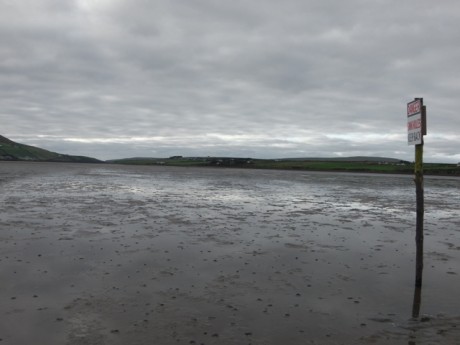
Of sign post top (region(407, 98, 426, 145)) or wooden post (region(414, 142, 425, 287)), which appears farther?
wooden post (region(414, 142, 425, 287))

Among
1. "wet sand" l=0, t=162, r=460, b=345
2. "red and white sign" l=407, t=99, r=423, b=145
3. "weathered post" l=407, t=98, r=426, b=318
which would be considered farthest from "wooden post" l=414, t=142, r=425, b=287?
"wet sand" l=0, t=162, r=460, b=345

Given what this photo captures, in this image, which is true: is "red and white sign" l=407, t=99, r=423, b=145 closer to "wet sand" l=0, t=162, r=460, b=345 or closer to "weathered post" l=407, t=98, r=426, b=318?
"weathered post" l=407, t=98, r=426, b=318

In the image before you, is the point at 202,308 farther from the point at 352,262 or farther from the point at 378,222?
the point at 378,222

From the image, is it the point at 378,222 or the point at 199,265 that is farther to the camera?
the point at 378,222

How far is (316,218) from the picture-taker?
829 inches

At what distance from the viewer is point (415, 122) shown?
9.27m

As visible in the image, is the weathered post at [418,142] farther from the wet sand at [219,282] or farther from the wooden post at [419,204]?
the wet sand at [219,282]

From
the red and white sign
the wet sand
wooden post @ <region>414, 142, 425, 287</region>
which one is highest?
the red and white sign

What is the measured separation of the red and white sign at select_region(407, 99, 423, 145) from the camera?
902 centimetres

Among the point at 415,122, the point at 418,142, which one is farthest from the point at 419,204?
the point at 415,122

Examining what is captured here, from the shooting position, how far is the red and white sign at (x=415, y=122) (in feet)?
29.6

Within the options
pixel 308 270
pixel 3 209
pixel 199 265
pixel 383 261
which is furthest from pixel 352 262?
pixel 3 209

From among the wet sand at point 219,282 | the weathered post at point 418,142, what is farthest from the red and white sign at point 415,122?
the wet sand at point 219,282

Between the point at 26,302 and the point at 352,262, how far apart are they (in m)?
8.39
